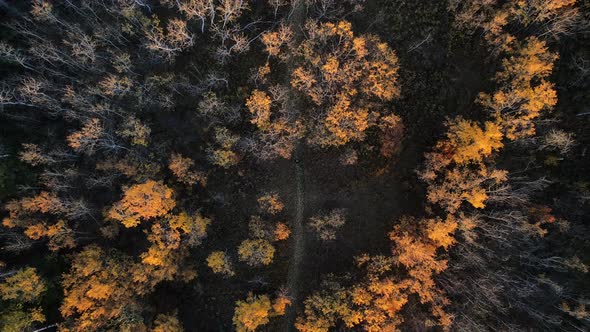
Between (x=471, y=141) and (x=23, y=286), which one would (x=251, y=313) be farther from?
(x=471, y=141)

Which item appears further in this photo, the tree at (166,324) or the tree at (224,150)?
the tree at (224,150)

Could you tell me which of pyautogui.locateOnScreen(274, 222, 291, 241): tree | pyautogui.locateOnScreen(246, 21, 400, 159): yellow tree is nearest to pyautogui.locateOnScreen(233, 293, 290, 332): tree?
pyautogui.locateOnScreen(274, 222, 291, 241): tree

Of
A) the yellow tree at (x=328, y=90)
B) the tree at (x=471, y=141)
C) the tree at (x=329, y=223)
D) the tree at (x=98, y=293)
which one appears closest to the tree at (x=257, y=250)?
the tree at (x=329, y=223)

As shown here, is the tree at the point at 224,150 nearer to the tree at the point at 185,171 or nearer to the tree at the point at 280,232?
the tree at the point at 185,171

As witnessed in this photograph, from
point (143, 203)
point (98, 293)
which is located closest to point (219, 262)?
point (143, 203)

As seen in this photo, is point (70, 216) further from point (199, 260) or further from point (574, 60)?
point (574, 60)

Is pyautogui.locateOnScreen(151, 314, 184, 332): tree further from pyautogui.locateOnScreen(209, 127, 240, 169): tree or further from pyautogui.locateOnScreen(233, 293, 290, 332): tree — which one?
pyautogui.locateOnScreen(209, 127, 240, 169): tree

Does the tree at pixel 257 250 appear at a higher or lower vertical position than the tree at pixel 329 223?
lower
